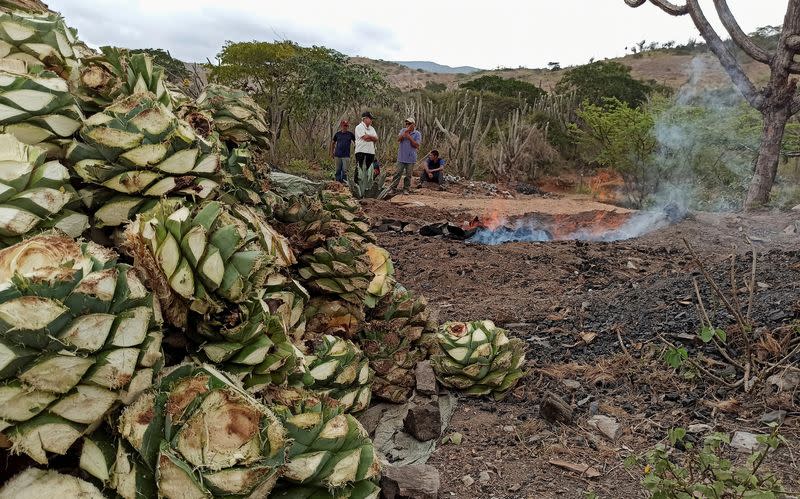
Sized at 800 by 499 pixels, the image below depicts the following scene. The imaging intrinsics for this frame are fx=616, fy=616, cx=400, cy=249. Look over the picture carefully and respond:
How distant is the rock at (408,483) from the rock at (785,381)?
6.47 ft

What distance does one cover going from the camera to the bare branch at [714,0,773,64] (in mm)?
12469

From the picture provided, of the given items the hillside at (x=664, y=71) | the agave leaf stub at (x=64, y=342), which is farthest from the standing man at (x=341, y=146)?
the hillside at (x=664, y=71)

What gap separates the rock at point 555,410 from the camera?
116 inches

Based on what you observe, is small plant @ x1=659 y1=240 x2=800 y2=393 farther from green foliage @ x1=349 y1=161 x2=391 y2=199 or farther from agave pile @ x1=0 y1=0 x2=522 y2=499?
green foliage @ x1=349 y1=161 x2=391 y2=199

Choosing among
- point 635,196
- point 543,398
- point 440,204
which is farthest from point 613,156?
point 543,398

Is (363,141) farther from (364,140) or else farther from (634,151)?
(634,151)

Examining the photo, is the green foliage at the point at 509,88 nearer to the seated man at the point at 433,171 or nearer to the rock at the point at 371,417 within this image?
the seated man at the point at 433,171

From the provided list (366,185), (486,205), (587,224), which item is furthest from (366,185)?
(587,224)

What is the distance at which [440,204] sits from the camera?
41.8ft

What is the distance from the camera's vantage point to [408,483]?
1.93 meters

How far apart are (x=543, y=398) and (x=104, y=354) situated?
97.9 inches

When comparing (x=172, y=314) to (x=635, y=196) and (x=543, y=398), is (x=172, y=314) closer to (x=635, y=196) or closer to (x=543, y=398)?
(x=543, y=398)

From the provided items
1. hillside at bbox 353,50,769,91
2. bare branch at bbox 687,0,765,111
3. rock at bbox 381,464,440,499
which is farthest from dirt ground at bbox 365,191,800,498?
hillside at bbox 353,50,769,91

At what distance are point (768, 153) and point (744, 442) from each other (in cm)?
1168
